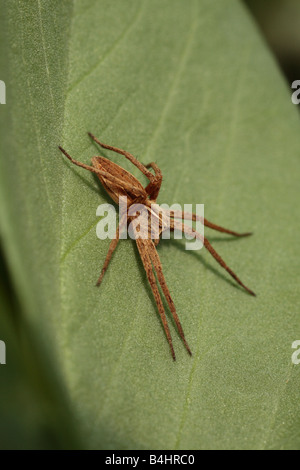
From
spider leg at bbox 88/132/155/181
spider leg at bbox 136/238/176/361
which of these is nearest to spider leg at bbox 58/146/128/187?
spider leg at bbox 88/132/155/181

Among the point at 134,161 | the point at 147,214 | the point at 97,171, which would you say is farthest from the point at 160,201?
the point at 97,171

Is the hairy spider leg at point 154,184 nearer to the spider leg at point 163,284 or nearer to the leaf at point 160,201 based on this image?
the leaf at point 160,201

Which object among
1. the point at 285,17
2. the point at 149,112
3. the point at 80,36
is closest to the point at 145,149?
the point at 149,112

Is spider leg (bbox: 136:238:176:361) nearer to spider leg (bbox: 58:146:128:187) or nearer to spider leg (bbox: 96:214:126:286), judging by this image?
spider leg (bbox: 96:214:126:286)

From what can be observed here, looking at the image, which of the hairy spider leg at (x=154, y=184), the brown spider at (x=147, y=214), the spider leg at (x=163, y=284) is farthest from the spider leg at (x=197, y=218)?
the spider leg at (x=163, y=284)
